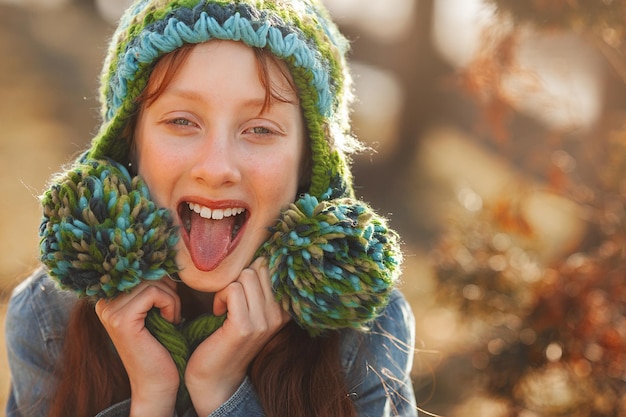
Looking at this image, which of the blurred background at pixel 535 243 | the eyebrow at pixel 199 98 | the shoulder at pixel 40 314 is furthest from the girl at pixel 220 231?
the blurred background at pixel 535 243

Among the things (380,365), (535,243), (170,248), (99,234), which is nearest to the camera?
(99,234)

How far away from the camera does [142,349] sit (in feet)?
6.11

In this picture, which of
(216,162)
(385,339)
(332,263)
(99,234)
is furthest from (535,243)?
(99,234)

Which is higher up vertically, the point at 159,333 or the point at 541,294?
the point at 159,333

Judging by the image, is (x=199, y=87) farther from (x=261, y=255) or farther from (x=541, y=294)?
(x=541, y=294)

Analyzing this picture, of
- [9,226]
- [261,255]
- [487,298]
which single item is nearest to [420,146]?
[9,226]

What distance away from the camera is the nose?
1742 mm

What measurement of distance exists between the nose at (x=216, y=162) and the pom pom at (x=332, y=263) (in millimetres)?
191

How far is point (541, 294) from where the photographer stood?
262 cm

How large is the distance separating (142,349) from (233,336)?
0.25 m

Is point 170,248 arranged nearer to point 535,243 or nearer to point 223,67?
point 223,67

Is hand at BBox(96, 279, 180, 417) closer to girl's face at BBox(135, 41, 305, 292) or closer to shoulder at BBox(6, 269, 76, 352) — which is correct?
A: girl's face at BBox(135, 41, 305, 292)

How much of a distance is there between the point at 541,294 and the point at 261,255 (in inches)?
48.9

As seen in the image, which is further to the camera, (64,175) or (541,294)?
(541,294)
